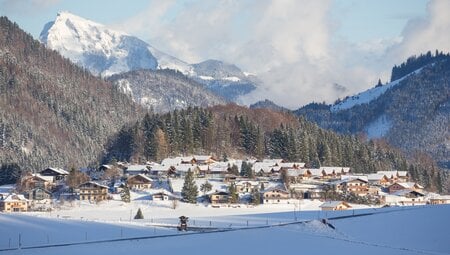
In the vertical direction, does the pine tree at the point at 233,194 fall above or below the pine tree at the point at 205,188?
below

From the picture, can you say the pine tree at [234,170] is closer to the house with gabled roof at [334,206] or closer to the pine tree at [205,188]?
the pine tree at [205,188]

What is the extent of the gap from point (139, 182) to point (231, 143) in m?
38.1

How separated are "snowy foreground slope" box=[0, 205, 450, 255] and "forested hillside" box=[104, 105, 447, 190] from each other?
69663mm

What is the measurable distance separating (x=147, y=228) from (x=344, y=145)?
94.1 m

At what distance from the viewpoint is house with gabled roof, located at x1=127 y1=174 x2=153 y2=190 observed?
408 ft

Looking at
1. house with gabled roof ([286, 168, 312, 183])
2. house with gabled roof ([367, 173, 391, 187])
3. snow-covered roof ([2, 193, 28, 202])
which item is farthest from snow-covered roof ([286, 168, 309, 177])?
snow-covered roof ([2, 193, 28, 202])

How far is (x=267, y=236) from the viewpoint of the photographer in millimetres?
68500

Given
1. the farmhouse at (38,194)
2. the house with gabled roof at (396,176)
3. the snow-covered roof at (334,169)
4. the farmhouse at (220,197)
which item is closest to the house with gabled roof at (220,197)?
the farmhouse at (220,197)

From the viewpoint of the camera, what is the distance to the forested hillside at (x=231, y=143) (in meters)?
151

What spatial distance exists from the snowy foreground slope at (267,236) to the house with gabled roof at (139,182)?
4267cm

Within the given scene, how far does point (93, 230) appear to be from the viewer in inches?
2864

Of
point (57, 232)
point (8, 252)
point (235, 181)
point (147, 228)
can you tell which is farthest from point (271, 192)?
point (8, 252)

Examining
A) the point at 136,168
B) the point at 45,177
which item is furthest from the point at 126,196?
the point at 45,177

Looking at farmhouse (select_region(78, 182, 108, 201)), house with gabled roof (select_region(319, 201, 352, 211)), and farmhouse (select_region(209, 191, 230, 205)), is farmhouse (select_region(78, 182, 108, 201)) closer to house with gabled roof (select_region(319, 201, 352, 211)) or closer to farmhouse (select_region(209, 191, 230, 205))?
farmhouse (select_region(209, 191, 230, 205))
